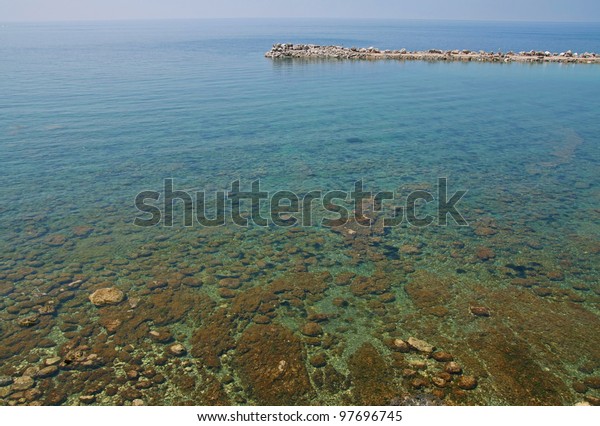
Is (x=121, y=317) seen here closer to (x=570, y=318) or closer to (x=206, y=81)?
(x=570, y=318)

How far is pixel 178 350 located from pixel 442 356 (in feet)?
22.0

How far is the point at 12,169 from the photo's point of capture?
2300cm

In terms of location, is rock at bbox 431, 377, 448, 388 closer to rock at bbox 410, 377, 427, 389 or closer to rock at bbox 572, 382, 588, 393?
rock at bbox 410, 377, 427, 389

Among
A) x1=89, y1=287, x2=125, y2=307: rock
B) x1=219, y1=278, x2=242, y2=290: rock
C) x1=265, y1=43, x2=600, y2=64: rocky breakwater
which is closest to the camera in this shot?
x1=89, y1=287, x2=125, y2=307: rock

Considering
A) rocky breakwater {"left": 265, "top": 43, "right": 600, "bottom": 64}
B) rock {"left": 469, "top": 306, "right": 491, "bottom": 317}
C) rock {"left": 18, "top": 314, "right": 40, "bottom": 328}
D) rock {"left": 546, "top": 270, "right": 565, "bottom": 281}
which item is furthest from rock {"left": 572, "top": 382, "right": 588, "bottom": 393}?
rocky breakwater {"left": 265, "top": 43, "right": 600, "bottom": 64}

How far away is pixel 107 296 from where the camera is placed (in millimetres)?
13125

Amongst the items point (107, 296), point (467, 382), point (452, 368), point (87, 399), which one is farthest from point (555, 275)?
point (107, 296)

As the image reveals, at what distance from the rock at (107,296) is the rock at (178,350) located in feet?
9.52

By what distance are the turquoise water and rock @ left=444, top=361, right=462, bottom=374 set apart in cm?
15

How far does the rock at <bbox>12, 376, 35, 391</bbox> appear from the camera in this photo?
9.80 m

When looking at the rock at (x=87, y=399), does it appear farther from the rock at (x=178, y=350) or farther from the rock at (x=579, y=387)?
the rock at (x=579, y=387)

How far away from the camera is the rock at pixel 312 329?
1178 cm

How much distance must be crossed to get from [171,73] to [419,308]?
51.6 m

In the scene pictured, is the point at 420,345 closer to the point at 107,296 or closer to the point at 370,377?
the point at 370,377
